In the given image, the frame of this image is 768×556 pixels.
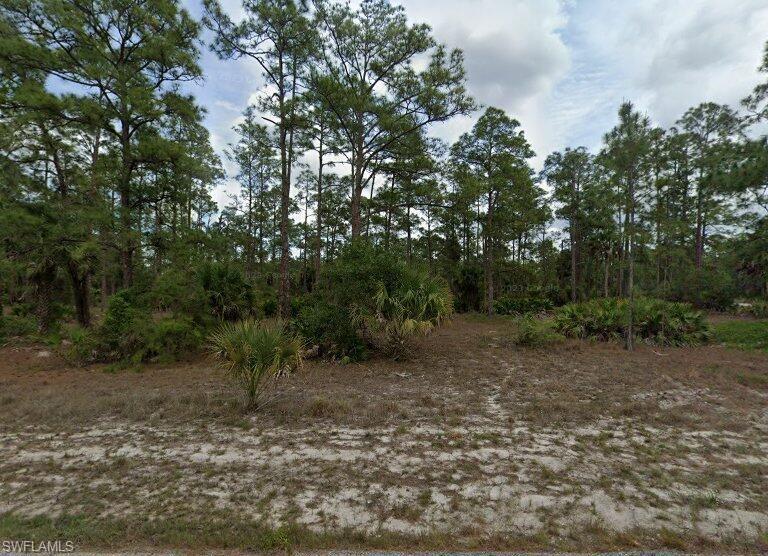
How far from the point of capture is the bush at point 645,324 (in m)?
10.9

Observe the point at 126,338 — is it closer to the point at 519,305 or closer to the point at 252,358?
the point at 252,358

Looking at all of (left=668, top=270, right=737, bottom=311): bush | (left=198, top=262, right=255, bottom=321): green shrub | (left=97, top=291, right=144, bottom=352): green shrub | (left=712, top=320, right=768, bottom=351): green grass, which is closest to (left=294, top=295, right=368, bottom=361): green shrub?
(left=198, top=262, right=255, bottom=321): green shrub

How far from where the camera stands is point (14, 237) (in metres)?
9.01

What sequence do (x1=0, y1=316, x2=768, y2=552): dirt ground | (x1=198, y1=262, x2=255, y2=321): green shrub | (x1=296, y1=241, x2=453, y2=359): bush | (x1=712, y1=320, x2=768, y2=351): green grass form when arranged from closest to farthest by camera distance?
(x1=0, y1=316, x2=768, y2=552): dirt ground < (x1=296, y1=241, x2=453, y2=359): bush < (x1=198, y1=262, x2=255, y2=321): green shrub < (x1=712, y1=320, x2=768, y2=351): green grass

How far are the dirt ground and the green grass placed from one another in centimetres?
499

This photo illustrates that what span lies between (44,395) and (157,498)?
15.9 ft

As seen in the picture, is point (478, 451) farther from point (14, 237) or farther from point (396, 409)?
point (14, 237)

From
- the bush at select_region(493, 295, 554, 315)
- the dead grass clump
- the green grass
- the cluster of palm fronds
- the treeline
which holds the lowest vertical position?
the dead grass clump

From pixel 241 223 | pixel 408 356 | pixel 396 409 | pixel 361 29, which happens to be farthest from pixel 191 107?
pixel 241 223

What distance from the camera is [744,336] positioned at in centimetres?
1169

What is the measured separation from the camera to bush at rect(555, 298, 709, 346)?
10930mm

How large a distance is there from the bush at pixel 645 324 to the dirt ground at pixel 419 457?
163 inches

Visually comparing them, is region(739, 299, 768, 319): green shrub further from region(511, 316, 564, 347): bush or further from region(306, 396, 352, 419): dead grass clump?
region(306, 396, 352, 419): dead grass clump

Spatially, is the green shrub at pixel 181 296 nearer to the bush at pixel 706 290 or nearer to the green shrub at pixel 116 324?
the green shrub at pixel 116 324
